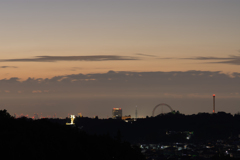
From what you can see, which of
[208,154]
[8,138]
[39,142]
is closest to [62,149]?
[39,142]

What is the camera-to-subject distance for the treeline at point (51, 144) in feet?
120

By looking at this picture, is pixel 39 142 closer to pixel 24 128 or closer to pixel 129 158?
pixel 24 128

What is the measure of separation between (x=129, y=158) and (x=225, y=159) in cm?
7548

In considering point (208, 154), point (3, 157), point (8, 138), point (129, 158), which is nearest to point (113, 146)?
point (129, 158)

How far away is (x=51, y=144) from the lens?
1614 inches

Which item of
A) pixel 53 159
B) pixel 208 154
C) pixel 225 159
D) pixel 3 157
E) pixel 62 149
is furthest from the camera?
pixel 208 154

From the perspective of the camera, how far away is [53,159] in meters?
38.4

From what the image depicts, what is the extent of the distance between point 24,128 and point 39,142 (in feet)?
15.5

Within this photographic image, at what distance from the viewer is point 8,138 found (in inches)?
1543

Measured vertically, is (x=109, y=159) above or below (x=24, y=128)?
below

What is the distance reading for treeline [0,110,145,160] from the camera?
120ft

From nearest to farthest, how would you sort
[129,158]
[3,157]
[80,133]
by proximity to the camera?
[3,157] → [129,158] → [80,133]

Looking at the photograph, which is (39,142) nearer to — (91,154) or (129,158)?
(91,154)

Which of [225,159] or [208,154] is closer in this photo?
[225,159]
